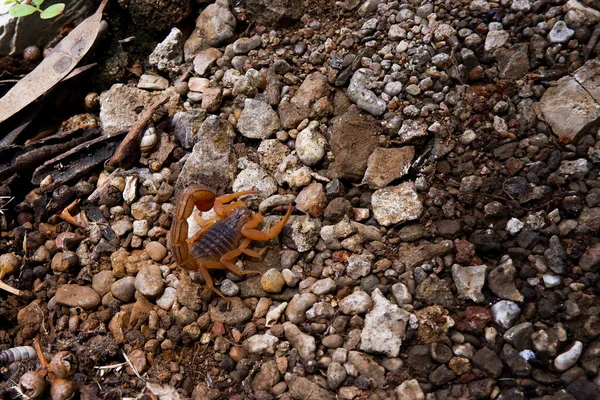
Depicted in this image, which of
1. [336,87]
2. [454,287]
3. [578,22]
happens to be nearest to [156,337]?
[454,287]

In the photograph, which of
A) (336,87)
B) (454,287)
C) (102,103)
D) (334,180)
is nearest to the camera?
(454,287)

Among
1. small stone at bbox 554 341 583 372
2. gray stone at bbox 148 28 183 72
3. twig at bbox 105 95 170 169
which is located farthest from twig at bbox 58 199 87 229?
small stone at bbox 554 341 583 372

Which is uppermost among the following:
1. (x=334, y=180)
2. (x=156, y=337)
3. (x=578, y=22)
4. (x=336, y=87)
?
(x=578, y=22)

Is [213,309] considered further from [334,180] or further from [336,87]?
[336,87]

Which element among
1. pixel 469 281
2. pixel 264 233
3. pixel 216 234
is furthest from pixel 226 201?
pixel 469 281

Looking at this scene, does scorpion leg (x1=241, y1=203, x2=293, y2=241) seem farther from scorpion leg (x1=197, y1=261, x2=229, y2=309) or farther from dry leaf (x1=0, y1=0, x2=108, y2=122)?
dry leaf (x1=0, y1=0, x2=108, y2=122)

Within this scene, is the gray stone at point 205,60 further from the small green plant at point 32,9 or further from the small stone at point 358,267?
the small stone at point 358,267

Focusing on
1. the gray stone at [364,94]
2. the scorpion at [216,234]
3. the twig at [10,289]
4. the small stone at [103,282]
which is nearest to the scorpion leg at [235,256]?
the scorpion at [216,234]
